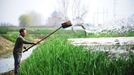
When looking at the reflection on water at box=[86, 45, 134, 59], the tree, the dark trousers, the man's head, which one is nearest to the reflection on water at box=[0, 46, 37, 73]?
the dark trousers

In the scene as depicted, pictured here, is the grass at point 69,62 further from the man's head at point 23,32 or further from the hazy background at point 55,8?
the hazy background at point 55,8

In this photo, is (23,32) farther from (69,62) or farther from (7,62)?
(69,62)

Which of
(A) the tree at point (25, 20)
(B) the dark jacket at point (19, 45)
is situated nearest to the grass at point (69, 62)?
(B) the dark jacket at point (19, 45)

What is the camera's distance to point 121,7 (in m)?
3.26

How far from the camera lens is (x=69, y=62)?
3.00 m

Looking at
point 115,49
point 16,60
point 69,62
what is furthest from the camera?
point 16,60

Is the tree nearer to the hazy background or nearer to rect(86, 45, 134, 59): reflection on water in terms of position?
the hazy background

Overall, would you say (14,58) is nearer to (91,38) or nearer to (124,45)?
(91,38)

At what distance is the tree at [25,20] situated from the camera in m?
3.33

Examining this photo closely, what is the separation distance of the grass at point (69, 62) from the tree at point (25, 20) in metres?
0.31

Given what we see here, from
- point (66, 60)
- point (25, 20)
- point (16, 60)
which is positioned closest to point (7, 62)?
point (16, 60)

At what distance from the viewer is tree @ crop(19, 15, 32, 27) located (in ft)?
10.9

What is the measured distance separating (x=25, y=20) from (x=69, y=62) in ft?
2.33

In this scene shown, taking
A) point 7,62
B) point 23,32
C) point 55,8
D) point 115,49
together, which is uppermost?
point 55,8
